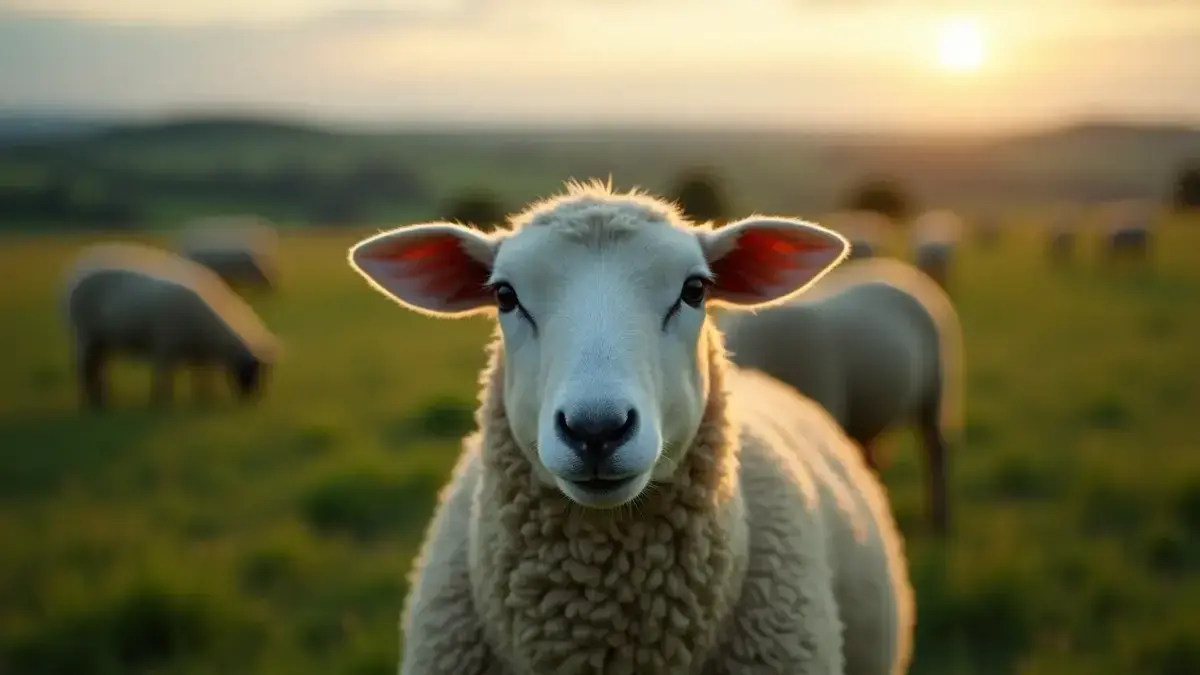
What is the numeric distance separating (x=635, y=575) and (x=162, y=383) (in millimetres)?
8771

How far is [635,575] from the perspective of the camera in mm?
2117

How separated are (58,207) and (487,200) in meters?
16.1

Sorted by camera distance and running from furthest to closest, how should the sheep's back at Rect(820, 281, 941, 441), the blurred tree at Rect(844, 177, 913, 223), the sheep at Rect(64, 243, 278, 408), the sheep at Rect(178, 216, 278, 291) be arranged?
1. the blurred tree at Rect(844, 177, 913, 223)
2. the sheep at Rect(178, 216, 278, 291)
3. the sheep at Rect(64, 243, 278, 408)
4. the sheep's back at Rect(820, 281, 941, 441)

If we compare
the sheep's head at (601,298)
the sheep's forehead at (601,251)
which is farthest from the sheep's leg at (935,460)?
the sheep's forehead at (601,251)

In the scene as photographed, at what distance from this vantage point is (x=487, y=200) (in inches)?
1460

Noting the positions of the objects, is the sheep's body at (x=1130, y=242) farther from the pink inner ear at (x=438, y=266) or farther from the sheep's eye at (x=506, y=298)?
the sheep's eye at (x=506, y=298)

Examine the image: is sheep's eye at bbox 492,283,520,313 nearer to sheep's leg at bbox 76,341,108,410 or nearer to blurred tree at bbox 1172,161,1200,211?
sheep's leg at bbox 76,341,108,410

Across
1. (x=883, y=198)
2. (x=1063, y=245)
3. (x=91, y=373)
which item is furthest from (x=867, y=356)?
(x=883, y=198)

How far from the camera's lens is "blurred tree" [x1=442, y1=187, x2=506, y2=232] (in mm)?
34625

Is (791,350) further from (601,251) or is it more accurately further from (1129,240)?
(1129,240)

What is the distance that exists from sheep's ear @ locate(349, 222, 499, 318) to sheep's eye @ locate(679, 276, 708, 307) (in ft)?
1.75

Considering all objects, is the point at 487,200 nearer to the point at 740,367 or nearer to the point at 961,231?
the point at 961,231

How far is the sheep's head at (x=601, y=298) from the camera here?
182 cm

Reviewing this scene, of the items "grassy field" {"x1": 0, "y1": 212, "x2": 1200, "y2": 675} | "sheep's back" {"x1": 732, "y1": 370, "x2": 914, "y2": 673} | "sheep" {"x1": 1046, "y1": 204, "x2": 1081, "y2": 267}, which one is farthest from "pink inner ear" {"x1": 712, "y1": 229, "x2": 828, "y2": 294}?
"sheep" {"x1": 1046, "y1": 204, "x2": 1081, "y2": 267}
